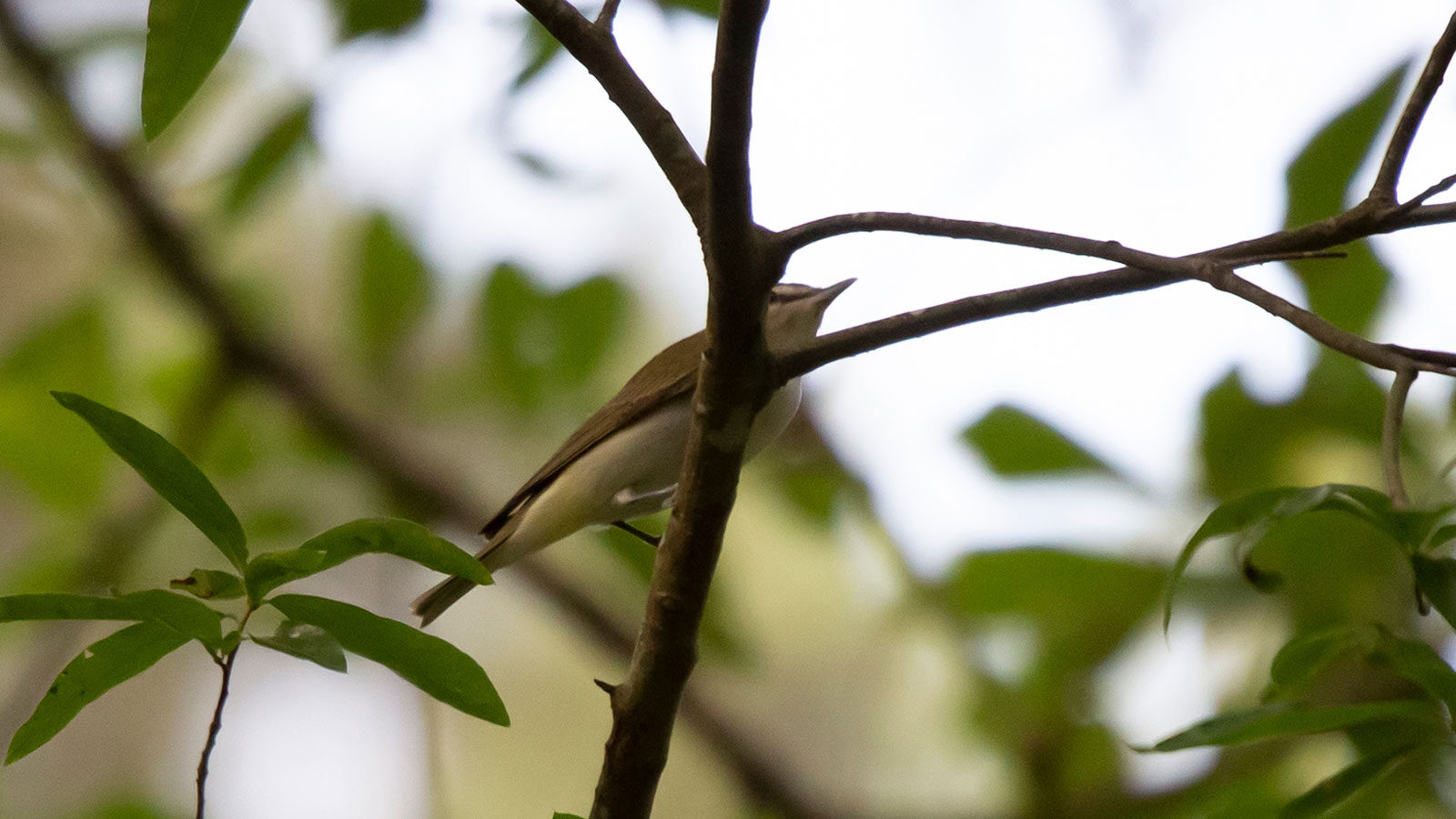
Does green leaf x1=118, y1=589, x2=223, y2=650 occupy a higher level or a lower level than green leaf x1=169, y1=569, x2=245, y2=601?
lower

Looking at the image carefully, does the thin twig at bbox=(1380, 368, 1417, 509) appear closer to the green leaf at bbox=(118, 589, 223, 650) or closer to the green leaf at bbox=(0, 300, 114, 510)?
the green leaf at bbox=(118, 589, 223, 650)

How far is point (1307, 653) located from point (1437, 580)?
0.27 m

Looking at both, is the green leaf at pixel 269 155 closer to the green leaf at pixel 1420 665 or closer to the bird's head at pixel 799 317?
the bird's head at pixel 799 317

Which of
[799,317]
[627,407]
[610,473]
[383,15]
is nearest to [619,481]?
[610,473]

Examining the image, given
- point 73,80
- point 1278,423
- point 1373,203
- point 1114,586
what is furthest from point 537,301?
point 1373,203

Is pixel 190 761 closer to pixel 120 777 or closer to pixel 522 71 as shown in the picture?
pixel 120 777

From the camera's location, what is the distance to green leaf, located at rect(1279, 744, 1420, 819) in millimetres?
1566

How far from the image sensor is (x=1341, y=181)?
2604 mm

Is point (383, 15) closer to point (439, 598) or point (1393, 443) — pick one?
point (439, 598)

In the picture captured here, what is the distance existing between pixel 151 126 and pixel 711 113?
722 millimetres

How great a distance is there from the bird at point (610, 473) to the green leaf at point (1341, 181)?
3.49ft

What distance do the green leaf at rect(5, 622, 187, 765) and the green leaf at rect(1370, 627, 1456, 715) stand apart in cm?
131

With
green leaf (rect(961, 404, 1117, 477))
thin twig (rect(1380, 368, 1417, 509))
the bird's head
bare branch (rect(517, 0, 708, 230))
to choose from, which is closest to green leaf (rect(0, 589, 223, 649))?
bare branch (rect(517, 0, 708, 230))

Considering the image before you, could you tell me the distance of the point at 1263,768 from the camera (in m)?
3.38
